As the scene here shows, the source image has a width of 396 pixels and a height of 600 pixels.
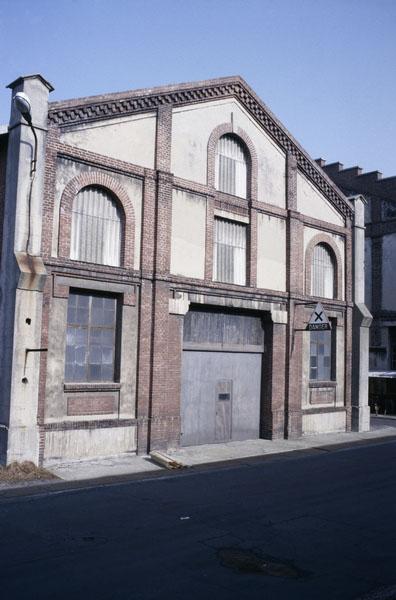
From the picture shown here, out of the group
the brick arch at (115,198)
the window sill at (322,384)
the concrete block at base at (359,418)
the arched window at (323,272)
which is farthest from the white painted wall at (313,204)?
the brick arch at (115,198)

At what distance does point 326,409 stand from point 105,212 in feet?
37.2

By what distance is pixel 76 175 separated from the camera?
1529 centimetres

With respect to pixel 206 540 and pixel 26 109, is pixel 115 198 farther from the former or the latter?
pixel 206 540

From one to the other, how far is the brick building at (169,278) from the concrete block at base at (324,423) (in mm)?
69

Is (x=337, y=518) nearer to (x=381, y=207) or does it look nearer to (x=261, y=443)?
(x=261, y=443)

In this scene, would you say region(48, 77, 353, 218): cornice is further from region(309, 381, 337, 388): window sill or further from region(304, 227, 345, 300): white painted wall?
region(309, 381, 337, 388): window sill

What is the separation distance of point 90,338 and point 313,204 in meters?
10.8

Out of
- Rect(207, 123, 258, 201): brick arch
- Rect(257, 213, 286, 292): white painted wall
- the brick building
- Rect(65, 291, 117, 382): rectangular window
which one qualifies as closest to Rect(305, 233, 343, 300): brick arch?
the brick building

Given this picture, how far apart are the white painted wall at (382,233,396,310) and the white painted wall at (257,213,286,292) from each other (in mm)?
15008

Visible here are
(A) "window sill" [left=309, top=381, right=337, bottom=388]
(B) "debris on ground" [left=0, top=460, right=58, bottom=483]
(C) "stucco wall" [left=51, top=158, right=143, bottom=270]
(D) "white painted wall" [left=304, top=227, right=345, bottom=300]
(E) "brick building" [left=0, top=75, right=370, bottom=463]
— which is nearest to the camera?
(B) "debris on ground" [left=0, top=460, right=58, bottom=483]

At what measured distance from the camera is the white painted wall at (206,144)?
58.6 feet

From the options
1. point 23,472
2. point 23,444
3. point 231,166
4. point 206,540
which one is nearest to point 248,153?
point 231,166

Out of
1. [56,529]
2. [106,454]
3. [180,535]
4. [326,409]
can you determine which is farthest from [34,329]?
[326,409]

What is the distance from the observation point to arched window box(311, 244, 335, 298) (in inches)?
873
